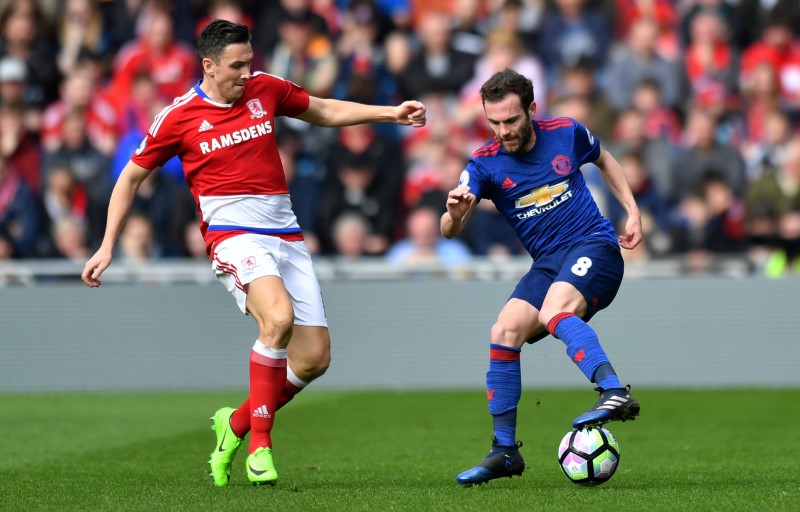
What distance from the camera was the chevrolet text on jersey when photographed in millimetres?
7289

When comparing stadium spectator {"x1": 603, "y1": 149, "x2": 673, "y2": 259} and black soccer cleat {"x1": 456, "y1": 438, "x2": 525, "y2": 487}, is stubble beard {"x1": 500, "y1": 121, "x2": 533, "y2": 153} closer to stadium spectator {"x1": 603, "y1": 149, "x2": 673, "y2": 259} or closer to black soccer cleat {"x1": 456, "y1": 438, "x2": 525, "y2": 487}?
black soccer cleat {"x1": 456, "y1": 438, "x2": 525, "y2": 487}

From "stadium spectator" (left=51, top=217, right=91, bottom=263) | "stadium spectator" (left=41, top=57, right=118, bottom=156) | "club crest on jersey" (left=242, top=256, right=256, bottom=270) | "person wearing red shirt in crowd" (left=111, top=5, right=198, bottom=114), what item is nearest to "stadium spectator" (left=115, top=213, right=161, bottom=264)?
"stadium spectator" (left=51, top=217, right=91, bottom=263)

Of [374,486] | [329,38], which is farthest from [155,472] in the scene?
[329,38]

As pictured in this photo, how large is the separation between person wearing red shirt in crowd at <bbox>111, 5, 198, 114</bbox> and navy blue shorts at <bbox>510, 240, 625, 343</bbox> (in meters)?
9.34

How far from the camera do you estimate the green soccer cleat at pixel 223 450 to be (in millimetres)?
7195

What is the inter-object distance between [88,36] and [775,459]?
1133 centimetres

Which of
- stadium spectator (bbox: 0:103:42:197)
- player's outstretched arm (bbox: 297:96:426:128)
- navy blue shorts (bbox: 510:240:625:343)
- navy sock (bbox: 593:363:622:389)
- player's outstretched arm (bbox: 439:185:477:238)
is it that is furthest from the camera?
stadium spectator (bbox: 0:103:42:197)

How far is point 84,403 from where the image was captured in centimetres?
1312

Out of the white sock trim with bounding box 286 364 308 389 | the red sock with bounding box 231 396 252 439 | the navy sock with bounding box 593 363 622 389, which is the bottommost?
the red sock with bounding box 231 396 252 439

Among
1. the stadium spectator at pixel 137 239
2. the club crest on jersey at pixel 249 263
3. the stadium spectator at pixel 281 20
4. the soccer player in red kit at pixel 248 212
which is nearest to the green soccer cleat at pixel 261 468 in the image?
the soccer player in red kit at pixel 248 212

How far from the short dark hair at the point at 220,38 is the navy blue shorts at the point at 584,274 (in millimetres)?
2001

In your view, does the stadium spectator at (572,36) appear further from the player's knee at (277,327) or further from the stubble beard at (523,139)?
the player's knee at (277,327)

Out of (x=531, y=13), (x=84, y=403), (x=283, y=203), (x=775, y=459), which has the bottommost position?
(x=84, y=403)

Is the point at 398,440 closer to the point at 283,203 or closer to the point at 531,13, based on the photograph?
the point at 283,203
